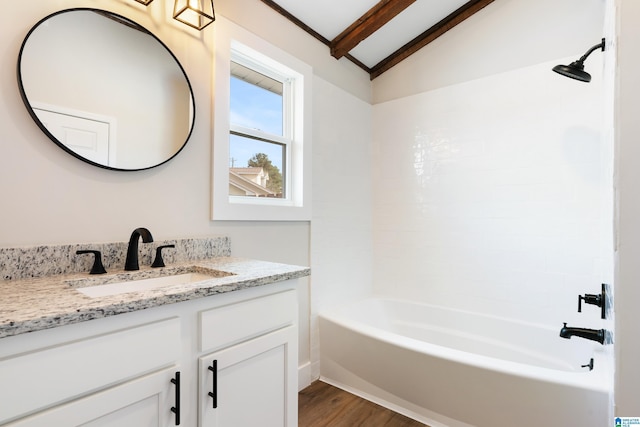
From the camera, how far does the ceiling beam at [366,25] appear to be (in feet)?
7.49

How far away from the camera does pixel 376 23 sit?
7.77ft

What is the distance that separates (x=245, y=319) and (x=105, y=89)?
3.63ft

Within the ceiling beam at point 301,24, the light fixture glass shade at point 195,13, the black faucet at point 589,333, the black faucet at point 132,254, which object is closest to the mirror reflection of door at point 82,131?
the black faucet at point 132,254

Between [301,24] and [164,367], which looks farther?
[301,24]

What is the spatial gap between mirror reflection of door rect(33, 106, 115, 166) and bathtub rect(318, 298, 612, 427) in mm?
1735

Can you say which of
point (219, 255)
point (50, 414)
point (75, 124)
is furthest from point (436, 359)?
point (75, 124)

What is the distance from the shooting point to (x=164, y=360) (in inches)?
36.3

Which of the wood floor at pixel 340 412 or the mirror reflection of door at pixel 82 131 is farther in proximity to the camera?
the wood floor at pixel 340 412

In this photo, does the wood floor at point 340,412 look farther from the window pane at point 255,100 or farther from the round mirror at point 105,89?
the window pane at point 255,100

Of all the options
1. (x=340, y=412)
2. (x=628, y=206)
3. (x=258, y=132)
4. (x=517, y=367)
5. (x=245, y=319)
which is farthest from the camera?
(x=258, y=132)

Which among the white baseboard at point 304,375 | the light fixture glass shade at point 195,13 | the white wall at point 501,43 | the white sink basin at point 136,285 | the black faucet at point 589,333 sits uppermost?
the white wall at point 501,43

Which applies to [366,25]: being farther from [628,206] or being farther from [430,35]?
[628,206]

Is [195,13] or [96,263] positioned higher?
[195,13]

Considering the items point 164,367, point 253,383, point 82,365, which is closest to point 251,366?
point 253,383
